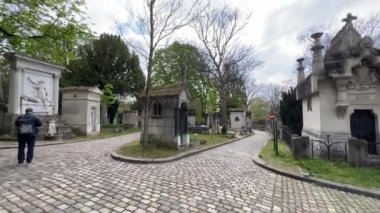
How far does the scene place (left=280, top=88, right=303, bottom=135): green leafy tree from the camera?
2141cm

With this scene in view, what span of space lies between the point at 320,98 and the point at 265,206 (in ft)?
28.9

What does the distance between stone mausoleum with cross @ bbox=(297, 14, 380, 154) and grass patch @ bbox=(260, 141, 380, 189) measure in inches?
94.8

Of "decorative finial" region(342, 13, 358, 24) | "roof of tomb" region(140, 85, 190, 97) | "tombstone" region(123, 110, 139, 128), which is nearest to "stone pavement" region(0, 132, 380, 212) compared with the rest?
"roof of tomb" region(140, 85, 190, 97)

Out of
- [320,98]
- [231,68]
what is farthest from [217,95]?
[320,98]

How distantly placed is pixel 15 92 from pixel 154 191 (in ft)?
48.5

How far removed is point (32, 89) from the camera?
56.8ft

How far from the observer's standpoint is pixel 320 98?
40.3 ft

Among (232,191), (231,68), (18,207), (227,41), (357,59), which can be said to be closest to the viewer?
(18,207)

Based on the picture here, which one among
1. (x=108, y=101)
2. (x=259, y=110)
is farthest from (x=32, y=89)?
(x=259, y=110)

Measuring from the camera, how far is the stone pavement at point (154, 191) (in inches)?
191

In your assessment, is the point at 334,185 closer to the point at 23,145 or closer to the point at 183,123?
the point at 183,123

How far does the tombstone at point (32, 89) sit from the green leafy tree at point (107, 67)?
51.9 feet

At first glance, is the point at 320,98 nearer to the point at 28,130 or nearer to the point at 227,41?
the point at 28,130

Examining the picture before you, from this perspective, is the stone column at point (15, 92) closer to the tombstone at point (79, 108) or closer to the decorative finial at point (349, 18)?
the tombstone at point (79, 108)
